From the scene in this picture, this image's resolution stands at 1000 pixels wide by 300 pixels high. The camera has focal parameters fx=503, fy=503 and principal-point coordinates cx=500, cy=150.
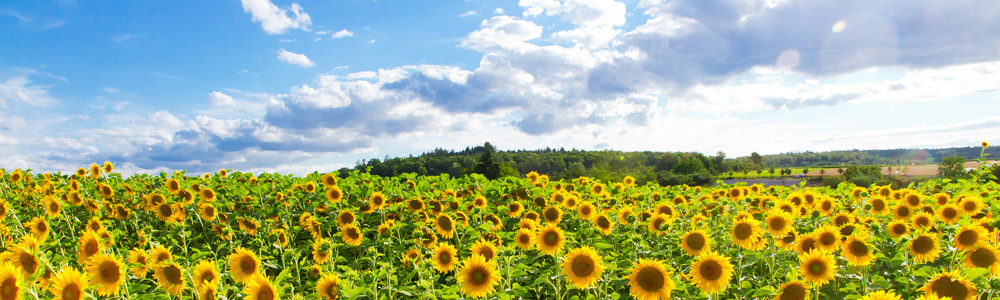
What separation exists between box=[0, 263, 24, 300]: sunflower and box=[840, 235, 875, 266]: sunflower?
5.23 meters

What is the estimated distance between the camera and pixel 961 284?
3.06 m

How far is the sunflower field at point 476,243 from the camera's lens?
Result: 337 cm

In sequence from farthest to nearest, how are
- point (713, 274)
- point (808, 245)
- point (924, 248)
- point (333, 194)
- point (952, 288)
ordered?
point (333, 194), point (808, 245), point (924, 248), point (713, 274), point (952, 288)

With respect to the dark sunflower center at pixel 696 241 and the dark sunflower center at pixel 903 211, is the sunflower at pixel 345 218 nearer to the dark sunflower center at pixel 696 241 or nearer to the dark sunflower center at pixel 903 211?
the dark sunflower center at pixel 696 241

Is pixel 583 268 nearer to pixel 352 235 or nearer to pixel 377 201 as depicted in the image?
pixel 352 235

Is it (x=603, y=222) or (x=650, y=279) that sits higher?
(x=603, y=222)

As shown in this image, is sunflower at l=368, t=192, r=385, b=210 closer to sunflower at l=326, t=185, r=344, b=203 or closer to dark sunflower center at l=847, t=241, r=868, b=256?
sunflower at l=326, t=185, r=344, b=203

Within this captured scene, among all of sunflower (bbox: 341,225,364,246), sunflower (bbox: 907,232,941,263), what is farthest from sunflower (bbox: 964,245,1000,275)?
sunflower (bbox: 341,225,364,246)

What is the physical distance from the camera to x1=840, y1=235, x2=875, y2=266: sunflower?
3770mm

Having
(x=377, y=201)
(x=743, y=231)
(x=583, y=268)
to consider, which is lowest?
(x=583, y=268)

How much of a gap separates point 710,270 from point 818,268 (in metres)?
0.90

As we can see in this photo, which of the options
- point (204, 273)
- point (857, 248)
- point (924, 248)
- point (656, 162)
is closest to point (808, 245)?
point (857, 248)

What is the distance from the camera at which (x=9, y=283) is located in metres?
2.60

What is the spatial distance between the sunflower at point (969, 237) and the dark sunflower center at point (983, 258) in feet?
0.31
